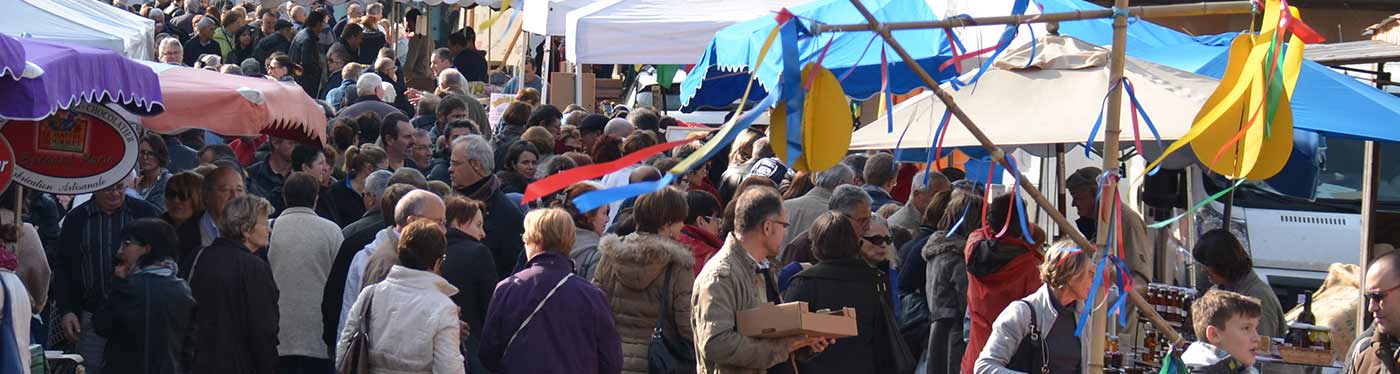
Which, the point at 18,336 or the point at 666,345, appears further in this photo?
the point at 666,345

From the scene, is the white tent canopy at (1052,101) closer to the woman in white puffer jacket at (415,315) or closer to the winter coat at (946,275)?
the winter coat at (946,275)

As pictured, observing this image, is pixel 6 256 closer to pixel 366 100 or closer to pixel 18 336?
pixel 18 336

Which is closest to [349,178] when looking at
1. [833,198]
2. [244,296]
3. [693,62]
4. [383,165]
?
[383,165]

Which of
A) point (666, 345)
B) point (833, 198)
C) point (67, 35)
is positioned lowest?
point (666, 345)

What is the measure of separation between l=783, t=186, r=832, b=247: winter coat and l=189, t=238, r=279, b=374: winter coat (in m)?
2.88

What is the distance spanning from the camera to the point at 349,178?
923cm

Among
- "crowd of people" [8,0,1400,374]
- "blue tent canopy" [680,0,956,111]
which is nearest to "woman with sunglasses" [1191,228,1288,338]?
"crowd of people" [8,0,1400,374]

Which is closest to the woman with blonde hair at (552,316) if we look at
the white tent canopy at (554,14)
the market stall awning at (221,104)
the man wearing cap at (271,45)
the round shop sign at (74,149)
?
the round shop sign at (74,149)

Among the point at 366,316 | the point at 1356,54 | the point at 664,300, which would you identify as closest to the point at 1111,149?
the point at 664,300

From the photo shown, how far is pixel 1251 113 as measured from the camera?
125 inches

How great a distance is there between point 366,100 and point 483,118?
95cm

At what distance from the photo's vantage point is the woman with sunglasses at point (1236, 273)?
24.3 ft

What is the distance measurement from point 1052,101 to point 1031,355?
1.71m

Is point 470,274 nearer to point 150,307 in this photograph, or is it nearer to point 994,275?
point 150,307
